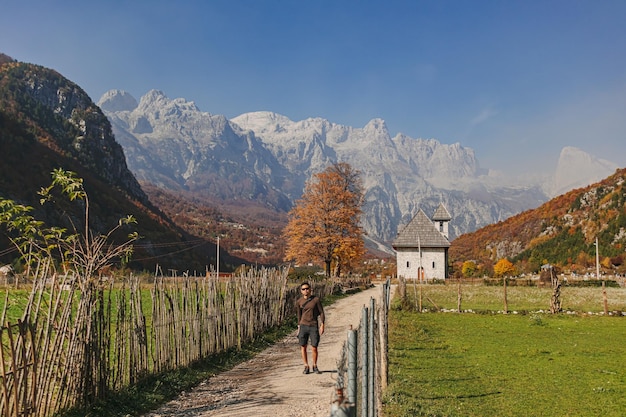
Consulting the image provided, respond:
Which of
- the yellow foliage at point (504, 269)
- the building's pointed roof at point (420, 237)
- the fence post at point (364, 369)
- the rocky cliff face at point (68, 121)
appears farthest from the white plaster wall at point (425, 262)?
the rocky cliff face at point (68, 121)

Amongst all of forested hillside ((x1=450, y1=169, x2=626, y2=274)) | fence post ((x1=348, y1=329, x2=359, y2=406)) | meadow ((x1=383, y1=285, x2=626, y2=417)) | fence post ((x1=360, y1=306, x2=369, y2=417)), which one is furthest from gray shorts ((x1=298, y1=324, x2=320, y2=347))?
forested hillside ((x1=450, y1=169, x2=626, y2=274))

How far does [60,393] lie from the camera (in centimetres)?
763

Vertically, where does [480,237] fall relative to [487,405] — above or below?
above

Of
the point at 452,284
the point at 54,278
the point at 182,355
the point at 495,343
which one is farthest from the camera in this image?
the point at 452,284

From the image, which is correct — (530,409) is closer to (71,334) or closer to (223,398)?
(223,398)

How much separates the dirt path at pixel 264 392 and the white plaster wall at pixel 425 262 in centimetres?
4991

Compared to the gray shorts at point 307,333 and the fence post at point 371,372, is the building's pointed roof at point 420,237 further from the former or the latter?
the fence post at point 371,372

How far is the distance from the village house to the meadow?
126ft

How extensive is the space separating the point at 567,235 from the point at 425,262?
44.9 metres

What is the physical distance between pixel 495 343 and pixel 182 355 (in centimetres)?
1016

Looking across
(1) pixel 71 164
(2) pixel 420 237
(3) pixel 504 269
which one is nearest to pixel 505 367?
(2) pixel 420 237

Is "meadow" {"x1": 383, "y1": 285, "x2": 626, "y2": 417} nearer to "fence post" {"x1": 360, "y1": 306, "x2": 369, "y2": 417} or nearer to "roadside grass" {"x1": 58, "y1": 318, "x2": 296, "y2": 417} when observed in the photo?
"fence post" {"x1": 360, "y1": 306, "x2": 369, "y2": 417}

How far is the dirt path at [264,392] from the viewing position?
8773 mm

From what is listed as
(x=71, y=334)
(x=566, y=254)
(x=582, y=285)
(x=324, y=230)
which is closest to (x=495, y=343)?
(x=71, y=334)
